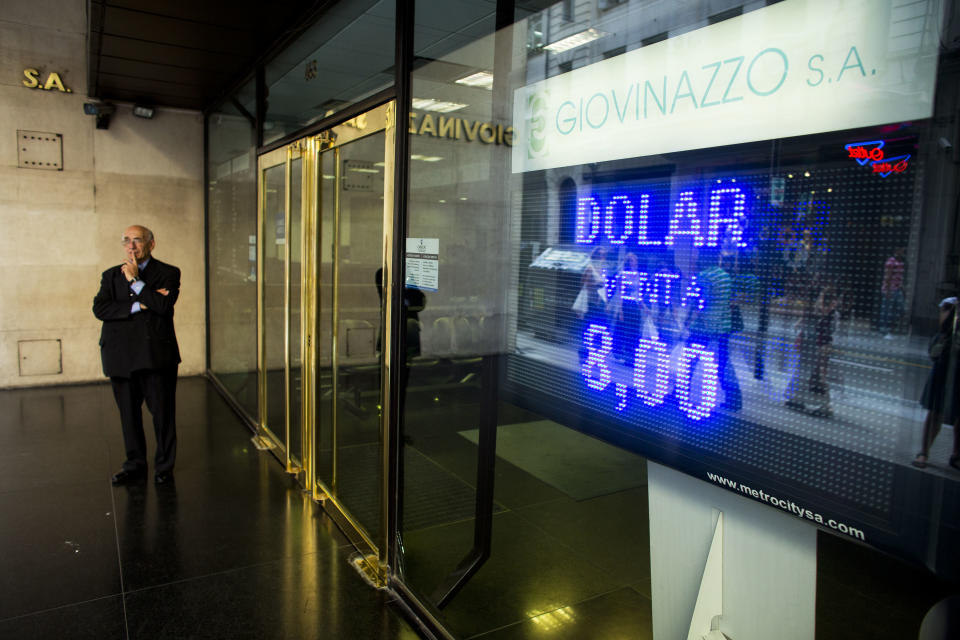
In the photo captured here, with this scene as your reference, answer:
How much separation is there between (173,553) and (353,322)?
61.3 inches

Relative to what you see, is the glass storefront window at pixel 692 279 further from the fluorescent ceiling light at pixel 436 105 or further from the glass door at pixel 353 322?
the glass door at pixel 353 322

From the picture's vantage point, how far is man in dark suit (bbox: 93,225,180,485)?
4.13m

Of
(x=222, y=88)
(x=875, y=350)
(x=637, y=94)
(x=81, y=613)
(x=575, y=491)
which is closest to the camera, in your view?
(x=875, y=350)

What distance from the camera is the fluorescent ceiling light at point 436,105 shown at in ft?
8.85

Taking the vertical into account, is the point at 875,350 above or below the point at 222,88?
below

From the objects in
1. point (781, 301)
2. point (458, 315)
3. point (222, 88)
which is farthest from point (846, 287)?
point (222, 88)

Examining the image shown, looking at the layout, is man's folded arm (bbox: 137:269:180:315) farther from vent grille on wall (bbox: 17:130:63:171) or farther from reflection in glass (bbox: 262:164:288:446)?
vent grille on wall (bbox: 17:130:63:171)

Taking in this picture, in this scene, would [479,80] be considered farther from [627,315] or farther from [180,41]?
[180,41]

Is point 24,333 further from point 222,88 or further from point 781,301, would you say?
point 781,301

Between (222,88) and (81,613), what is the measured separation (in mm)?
5104

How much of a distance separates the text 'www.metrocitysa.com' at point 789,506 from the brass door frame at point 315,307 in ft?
6.25

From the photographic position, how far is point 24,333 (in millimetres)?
6887

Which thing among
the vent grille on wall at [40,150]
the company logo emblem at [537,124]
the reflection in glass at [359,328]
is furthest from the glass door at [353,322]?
the vent grille on wall at [40,150]

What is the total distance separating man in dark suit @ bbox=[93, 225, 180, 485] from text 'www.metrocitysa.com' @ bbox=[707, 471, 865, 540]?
372cm
